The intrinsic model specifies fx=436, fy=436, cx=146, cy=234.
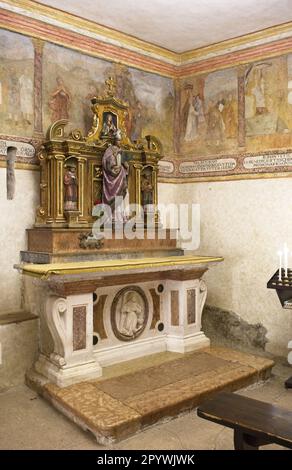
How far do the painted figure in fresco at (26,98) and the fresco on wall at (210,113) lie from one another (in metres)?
2.55

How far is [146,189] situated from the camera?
602cm

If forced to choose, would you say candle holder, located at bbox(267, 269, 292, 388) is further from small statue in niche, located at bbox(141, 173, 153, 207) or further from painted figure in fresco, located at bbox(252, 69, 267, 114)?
painted figure in fresco, located at bbox(252, 69, 267, 114)

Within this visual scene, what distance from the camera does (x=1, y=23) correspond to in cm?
489

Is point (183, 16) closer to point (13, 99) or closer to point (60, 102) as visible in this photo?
point (60, 102)

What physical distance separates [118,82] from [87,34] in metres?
0.73

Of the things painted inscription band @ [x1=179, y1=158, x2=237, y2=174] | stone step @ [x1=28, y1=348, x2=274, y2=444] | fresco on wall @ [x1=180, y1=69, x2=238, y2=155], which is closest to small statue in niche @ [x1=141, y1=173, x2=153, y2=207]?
painted inscription band @ [x1=179, y1=158, x2=237, y2=174]

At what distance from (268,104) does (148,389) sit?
3990mm

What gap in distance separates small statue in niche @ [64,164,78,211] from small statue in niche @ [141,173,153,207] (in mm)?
1131

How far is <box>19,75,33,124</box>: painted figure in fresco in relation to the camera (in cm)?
508

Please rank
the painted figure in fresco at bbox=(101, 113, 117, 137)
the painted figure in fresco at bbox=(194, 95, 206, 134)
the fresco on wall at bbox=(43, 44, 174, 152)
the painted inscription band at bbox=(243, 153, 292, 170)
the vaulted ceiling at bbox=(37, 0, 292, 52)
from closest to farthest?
the vaulted ceiling at bbox=(37, 0, 292, 52) < the fresco on wall at bbox=(43, 44, 174, 152) < the painted figure in fresco at bbox=(101, 113, 117, 137) < the painted inscription band at bbox=(243, 153, 292, 170) < the painted figure in fresco at bbox=(194, 95, 206, 134)

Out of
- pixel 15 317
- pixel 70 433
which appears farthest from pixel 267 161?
pixel 70 433

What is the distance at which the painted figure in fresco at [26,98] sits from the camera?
16.7ft

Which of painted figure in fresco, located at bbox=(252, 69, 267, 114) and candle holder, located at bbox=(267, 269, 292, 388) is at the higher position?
painted figure in fresco, located at bbox=(252, 69, 267, 114)

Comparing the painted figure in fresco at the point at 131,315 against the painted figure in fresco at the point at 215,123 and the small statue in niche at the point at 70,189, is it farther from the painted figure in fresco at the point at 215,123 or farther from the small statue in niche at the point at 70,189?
the painted figure in fresco at the point at 215,123
